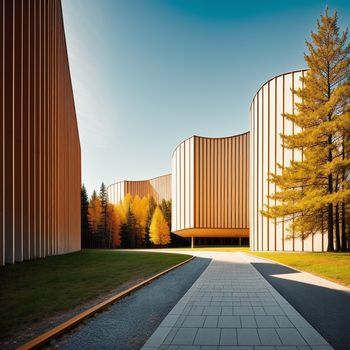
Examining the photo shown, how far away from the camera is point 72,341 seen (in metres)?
4.83

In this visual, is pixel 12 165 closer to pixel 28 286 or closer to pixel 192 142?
pixel 28 286

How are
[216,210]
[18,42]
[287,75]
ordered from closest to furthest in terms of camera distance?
1. [18,42]
2. [287,75]
3. [216,210]

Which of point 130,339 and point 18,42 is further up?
Answer: point 18,42

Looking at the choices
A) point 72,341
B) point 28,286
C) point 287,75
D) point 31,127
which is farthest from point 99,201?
point 72,341

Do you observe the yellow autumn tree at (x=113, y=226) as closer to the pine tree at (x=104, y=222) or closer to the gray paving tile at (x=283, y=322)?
the pine tree at (x=104, y=222)

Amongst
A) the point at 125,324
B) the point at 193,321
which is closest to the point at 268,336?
the point at 193,321

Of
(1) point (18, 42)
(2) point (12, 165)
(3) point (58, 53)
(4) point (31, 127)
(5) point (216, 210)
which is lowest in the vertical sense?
(5) point (216, 210)

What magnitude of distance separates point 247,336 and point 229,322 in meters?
0.84

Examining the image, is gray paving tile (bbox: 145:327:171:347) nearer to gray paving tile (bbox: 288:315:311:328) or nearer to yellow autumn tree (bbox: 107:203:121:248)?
gray paving tile (bbox: 288:315:311:328)

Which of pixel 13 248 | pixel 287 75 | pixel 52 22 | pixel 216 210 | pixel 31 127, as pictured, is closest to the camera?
pixel 13 248

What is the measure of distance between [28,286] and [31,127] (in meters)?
10.9

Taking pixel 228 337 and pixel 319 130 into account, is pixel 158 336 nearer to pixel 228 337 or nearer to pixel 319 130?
pixel 228 337

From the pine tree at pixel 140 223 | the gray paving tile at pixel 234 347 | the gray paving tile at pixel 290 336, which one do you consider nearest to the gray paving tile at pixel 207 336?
the gray paving tile at pixel 234 347

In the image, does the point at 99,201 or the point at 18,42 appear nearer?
the point at 18,42
